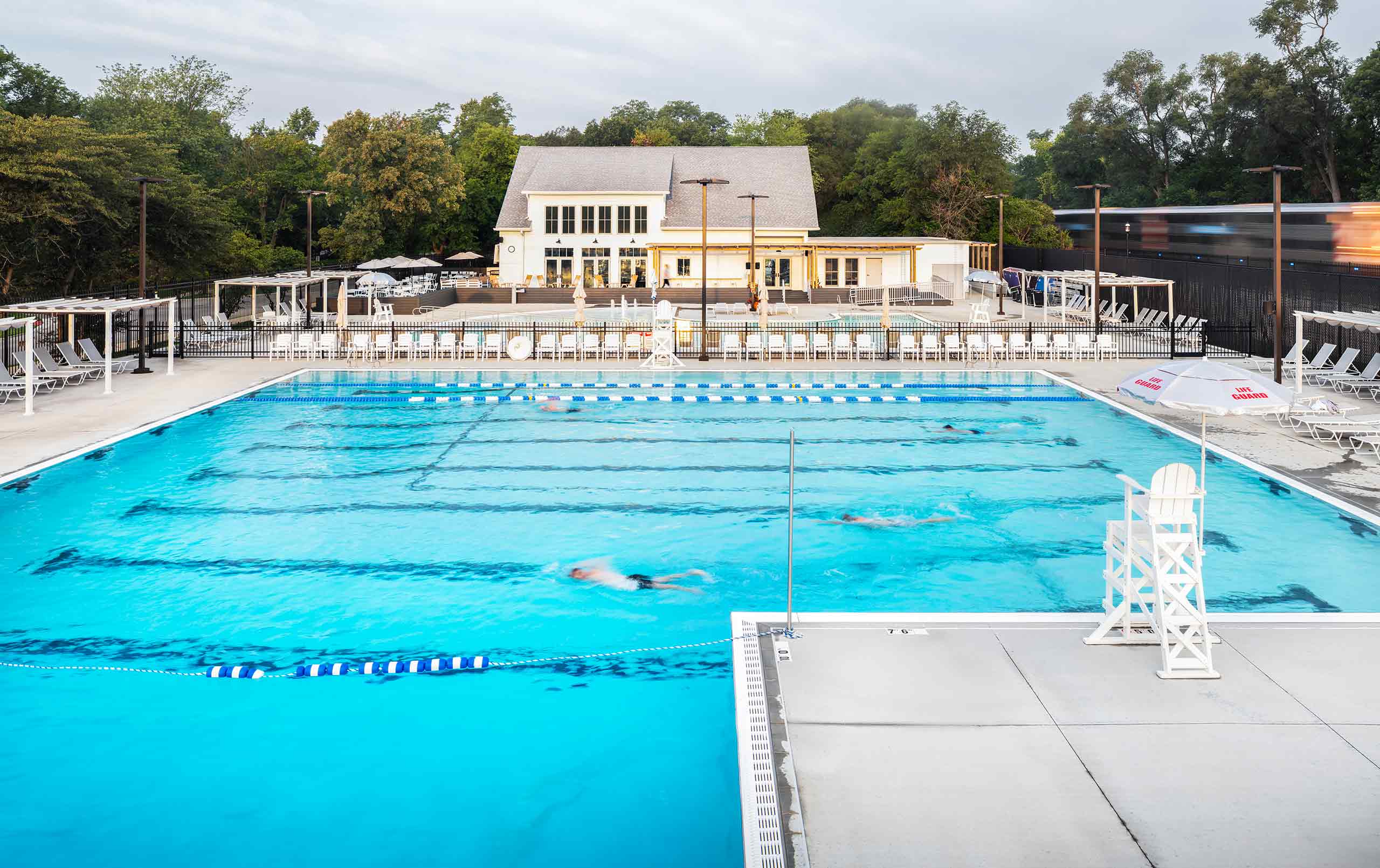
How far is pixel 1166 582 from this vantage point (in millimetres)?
7508

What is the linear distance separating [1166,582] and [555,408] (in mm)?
15368

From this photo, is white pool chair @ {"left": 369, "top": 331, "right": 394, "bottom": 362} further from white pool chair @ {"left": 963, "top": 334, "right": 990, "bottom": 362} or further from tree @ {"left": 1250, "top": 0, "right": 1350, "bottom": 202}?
tree @ {"left": 1250, "top": 0, "right": 1350, "bottom": 202}

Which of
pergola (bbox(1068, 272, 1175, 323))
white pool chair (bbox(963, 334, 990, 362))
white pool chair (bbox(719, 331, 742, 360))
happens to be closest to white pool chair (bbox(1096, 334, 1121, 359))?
pergola (bbox(1068, 272, 1175, 323))

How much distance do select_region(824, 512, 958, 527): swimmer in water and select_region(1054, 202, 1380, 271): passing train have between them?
82.0 ft

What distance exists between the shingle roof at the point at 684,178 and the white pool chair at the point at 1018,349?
27.8 metres

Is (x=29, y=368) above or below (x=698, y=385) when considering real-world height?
above

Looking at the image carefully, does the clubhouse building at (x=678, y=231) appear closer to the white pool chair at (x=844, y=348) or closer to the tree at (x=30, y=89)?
the tree at (x=30, y=89)

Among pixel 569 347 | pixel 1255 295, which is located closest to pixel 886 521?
pixel 569 347

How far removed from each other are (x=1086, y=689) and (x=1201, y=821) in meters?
1.71

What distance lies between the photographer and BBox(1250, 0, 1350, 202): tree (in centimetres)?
6538

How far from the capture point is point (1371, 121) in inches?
2432

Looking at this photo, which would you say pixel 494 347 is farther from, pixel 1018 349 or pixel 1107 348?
pixel 1107 348

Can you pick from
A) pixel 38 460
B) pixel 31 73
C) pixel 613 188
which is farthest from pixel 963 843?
pixel 31 73

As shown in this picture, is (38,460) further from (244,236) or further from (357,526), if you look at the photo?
(244,236)
